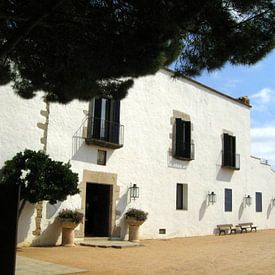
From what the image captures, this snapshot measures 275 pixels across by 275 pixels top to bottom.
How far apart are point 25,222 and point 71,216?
144 cm

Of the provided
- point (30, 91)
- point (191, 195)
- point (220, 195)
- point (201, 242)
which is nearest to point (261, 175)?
point (220, 195)

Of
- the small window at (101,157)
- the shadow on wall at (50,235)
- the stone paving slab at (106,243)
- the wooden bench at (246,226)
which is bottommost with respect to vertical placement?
the stone paving slab at (106,243)

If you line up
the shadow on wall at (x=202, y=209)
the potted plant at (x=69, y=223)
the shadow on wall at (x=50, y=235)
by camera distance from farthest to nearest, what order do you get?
the shadow on wall at (x=202, y=209)
the potted plant at (x=69, y=223)
the shadow on wall at (x=50, y=235)

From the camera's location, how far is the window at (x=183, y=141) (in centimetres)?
2022

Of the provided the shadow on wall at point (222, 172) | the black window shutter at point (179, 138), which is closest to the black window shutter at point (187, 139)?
the black window shutter at point (179, 138)

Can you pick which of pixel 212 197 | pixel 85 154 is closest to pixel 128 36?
pixel 85 154

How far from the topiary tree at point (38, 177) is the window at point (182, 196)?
7.54m

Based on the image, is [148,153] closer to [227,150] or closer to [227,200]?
[227,150]

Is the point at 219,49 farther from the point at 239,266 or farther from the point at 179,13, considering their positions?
the point at 239,266

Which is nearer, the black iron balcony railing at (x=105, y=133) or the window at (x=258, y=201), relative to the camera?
the black iron balcony railing at (x=105, y=133)

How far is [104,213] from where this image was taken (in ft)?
56.7

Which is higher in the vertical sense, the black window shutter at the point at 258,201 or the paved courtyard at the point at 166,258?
the black window shutter at the point at 258,201

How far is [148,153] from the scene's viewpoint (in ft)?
61.7

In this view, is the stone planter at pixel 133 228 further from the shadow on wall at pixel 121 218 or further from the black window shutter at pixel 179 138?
the black window shutter at pixel 179 138
